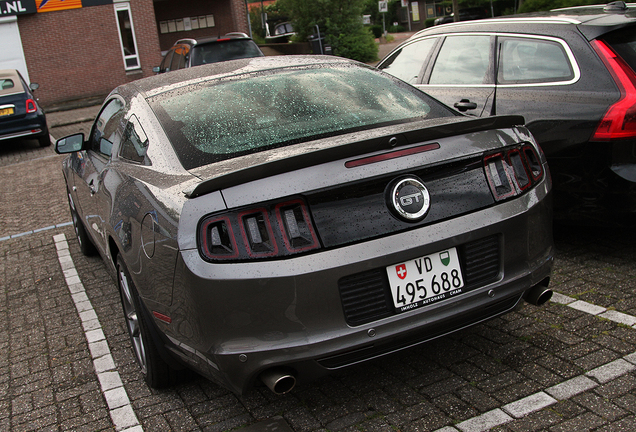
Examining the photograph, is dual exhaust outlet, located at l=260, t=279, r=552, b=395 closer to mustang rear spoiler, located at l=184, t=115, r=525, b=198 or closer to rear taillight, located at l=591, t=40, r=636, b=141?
mustang rear spoiler, located at l=184, t=115, r=525, b=198

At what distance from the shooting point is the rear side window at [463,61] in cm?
511

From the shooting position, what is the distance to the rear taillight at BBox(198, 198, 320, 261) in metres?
2.49

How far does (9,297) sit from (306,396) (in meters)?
3.14

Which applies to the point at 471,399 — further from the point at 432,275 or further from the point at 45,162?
the point at 45,162

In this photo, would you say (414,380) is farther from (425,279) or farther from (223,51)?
(223,51)

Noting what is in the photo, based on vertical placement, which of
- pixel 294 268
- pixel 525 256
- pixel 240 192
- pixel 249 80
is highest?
pixel 249 80

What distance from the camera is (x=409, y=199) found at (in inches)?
104

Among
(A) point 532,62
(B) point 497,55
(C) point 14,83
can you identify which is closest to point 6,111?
(C) point 14,83

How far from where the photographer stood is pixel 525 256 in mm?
2910

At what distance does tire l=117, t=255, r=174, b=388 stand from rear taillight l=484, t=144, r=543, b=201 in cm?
176

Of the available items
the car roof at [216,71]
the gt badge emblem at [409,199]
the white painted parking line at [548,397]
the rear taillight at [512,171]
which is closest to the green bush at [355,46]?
the car roof at [216,71]

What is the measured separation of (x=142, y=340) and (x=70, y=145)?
1976 mm

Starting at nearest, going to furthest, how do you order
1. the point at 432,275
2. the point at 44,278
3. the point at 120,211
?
1. the point at 432,275
2. the point at 120,211
3. the point at 44,278

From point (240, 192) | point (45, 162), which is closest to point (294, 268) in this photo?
point (240, 192)
